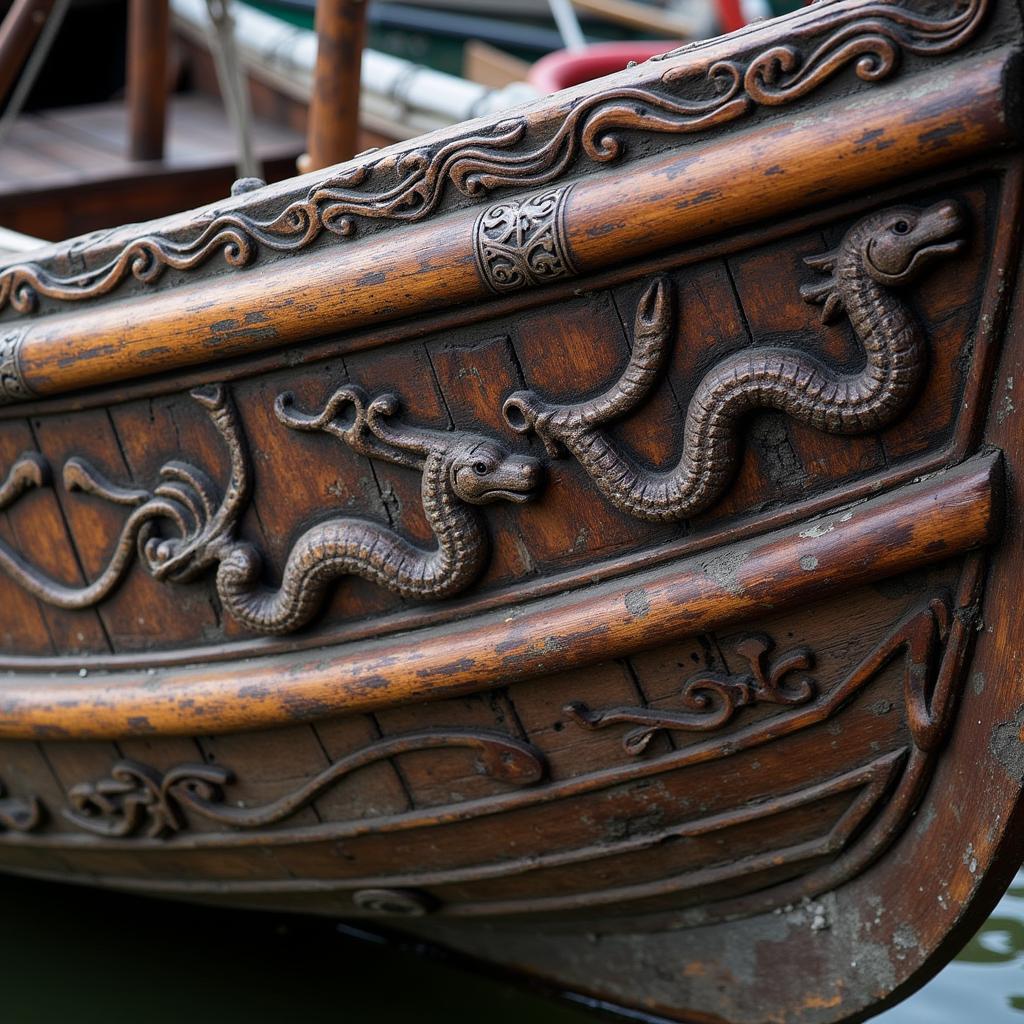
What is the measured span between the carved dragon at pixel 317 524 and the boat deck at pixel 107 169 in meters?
1.52

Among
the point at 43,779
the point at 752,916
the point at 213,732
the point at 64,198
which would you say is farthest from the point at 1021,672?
the point at 64,198

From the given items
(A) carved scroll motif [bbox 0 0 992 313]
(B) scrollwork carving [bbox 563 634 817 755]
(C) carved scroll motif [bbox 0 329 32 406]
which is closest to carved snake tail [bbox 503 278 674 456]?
(A) carved scroll motif [bbox 0 0 992 313]

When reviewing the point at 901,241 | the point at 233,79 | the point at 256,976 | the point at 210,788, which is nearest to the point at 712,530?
the point at 901,241

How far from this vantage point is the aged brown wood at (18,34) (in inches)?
97.3

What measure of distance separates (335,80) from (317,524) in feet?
2.94

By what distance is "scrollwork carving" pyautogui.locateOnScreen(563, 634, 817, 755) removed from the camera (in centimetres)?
136

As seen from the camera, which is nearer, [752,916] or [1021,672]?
[1021,672]

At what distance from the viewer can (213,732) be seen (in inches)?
63.1

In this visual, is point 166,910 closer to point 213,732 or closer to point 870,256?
point 213,732

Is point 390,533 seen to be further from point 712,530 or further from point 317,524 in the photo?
point 712,530

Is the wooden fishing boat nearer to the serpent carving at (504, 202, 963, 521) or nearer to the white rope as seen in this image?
the serpent carving at (504, 202, 963, 521)

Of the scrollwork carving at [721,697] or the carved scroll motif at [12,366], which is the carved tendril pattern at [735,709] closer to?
the scrollwork carving at [721,697]

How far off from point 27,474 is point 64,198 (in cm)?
155

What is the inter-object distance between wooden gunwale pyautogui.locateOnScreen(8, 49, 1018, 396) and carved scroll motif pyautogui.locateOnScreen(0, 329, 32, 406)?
0.01 m
